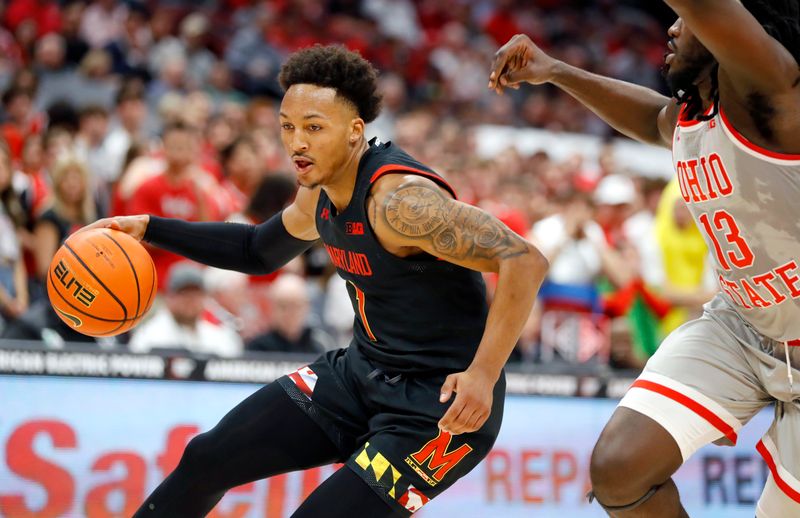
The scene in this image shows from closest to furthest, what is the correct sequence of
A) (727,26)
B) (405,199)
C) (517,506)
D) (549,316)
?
1. (727,26)
2. (405,199)
3. (517,506)
4. (549,316)

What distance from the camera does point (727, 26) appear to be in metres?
2.99

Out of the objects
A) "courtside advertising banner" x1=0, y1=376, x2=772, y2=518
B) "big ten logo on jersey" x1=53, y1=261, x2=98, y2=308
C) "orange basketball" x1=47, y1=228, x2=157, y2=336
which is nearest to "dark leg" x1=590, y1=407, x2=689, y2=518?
"orange basketball" x1=47, y1=228, x2=157, y2=336

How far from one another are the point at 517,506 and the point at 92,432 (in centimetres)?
233

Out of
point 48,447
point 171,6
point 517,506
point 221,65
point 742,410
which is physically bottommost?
point 517,506

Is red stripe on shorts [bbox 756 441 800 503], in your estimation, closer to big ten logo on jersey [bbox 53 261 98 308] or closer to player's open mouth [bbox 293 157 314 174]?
player's open mouth [bbox 293 157 314 174]

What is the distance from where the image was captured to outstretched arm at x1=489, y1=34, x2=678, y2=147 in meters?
3.98

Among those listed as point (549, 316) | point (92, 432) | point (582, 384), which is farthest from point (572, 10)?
point (92, 432)

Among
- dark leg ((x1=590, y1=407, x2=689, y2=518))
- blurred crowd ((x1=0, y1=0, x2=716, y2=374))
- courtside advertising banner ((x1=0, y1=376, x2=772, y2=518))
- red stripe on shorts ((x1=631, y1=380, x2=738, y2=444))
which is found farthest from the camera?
blurred crowd ((x1=0, y1=0, x2=716, y2=374))

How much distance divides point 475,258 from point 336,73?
0.84 m

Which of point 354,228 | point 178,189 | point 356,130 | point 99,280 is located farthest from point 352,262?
point 178,189

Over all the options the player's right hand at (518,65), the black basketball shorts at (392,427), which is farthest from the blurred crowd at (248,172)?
the player's right hand at (518,65)

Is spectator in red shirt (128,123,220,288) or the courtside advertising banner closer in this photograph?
the courtside advertising banner

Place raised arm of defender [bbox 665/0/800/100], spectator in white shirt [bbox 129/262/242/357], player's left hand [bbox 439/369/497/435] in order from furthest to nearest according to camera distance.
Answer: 1. spectator in white shirt [bbox 129/262/242/357]
2. player's left hand [bbox 439/369/497/435]
3. raised arm of defender [bbox 665/0/800/100]

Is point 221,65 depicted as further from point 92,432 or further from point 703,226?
A: point 703,226
